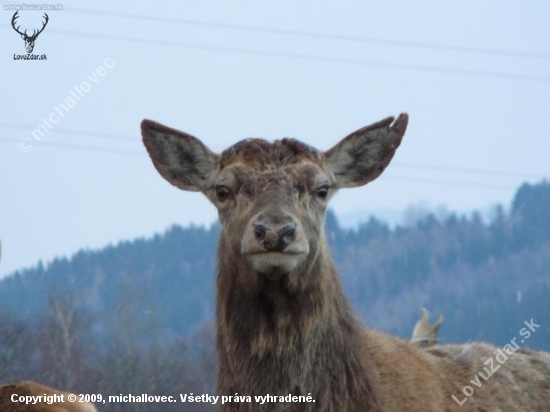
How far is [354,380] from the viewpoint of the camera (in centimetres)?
650

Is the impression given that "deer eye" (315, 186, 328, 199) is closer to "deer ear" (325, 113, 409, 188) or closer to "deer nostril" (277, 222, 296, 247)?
"deer ear" (325, 113, 409, 188)

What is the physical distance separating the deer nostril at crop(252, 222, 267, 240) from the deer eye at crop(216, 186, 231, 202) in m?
0.63

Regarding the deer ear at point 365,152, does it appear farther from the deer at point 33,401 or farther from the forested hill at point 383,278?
the forested hill at point 383,278

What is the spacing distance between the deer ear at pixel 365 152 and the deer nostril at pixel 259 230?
1090 millimetres

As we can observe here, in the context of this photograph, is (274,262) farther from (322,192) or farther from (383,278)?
(383,278)

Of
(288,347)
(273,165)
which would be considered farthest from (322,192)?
(288,347)

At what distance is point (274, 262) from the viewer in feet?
20.1

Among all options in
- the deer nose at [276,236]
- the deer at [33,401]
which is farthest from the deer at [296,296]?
the deer at [33,401]

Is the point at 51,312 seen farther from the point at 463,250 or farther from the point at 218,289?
the point at 463,250

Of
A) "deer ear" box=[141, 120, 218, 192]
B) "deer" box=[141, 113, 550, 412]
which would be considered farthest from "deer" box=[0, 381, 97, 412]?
"deer" box=[141, 113, 550, 412]

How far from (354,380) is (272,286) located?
0.70 m

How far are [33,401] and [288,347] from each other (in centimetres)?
326

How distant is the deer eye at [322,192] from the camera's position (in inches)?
263

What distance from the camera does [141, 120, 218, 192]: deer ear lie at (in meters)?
7.17
